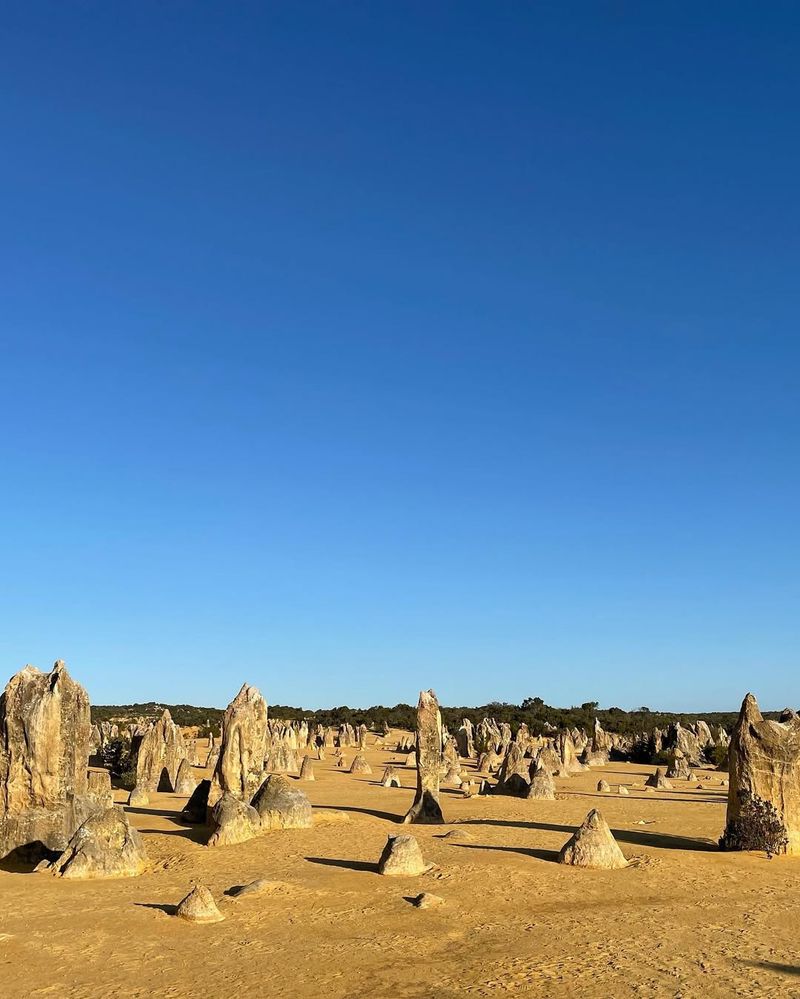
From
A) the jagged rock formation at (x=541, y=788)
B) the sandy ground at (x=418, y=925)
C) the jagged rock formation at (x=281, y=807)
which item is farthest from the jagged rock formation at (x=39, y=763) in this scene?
the jagged rock formation at (x=541, y=788)

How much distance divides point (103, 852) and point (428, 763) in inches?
362

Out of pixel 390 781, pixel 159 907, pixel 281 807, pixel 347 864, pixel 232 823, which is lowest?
pixel 390 781

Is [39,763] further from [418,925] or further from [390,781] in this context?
[390,781]

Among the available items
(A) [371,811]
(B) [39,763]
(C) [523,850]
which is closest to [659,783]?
(A) [371,811]

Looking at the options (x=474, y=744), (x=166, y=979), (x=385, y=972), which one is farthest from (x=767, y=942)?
(x=474, y=744)

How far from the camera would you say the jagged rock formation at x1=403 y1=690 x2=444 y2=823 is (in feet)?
68.3

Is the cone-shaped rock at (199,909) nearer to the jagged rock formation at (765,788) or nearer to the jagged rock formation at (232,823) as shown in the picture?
the jagged rock formation at (232,823)

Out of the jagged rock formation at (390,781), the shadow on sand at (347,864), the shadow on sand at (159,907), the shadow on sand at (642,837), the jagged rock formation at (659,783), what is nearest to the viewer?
the shadow on sand at (159,907)

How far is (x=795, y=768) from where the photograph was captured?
1595cm

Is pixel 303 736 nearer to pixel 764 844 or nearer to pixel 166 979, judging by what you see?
pixel 764 844

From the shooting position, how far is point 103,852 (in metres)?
14.6

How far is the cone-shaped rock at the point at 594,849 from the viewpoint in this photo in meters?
14.4

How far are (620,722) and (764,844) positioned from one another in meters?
65.4

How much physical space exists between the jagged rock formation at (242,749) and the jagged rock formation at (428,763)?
386 cm
